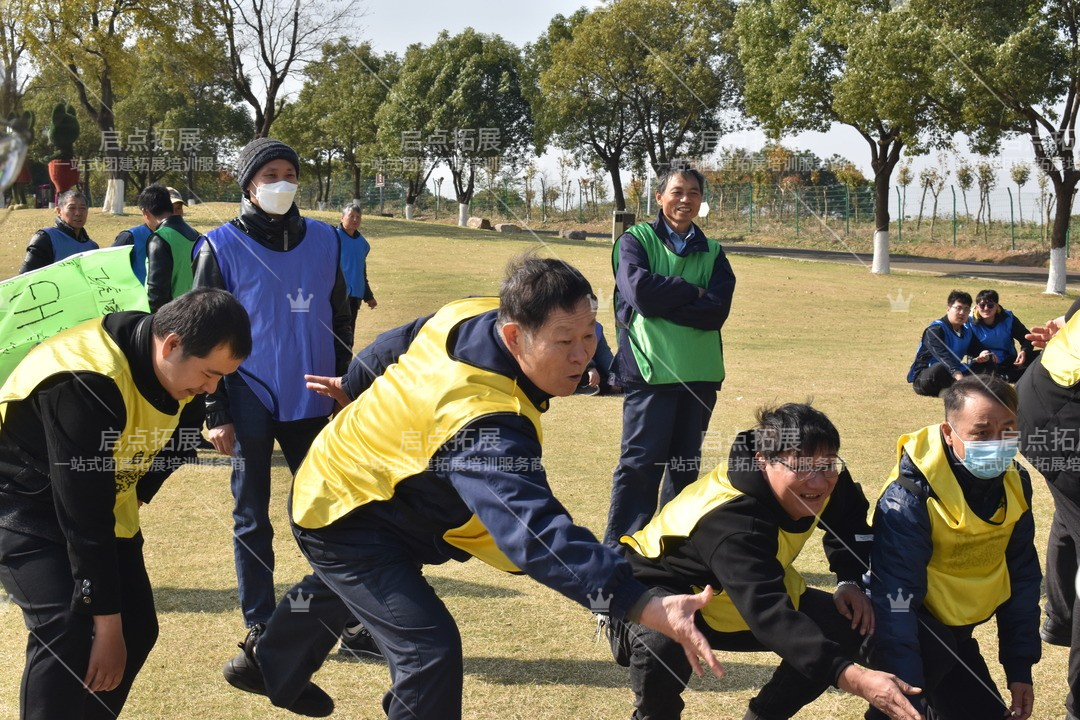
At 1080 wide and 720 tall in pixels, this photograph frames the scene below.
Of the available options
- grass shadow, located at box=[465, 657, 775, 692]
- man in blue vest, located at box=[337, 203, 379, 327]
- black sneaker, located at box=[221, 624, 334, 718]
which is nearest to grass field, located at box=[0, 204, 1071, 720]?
grass shadow, located at box=[465, 657, 775, 692]

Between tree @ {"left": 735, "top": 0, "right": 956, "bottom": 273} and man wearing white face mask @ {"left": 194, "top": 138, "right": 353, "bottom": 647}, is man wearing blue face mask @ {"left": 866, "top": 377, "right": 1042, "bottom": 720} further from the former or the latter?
tree @ {"left": 735, "top": 0, "right": 956, "bottom": 273}

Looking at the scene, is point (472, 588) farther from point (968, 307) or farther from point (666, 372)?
point (968, 307)

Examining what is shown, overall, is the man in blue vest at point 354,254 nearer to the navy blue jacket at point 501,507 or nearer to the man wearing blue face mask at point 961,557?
the man wearing blue face mask at point 961,557

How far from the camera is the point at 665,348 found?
17.0 ft

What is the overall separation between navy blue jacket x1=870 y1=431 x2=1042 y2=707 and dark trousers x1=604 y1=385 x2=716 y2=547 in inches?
60.5

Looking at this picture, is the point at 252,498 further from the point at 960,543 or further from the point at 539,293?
the point at 960,543

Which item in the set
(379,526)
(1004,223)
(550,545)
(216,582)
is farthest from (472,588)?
(1004,223)

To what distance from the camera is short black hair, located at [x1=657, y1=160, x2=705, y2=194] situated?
17.7 ft

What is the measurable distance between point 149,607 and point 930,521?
2.46m

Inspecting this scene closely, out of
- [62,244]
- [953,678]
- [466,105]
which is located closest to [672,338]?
[953,678]

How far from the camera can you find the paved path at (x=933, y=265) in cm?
2573

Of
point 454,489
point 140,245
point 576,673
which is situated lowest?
point 576,673

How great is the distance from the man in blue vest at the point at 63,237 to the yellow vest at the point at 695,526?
18.7ft

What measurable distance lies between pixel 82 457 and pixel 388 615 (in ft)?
2.95
